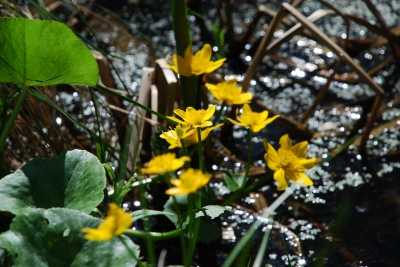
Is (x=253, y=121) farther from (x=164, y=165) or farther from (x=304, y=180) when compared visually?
(x=164, y=165)

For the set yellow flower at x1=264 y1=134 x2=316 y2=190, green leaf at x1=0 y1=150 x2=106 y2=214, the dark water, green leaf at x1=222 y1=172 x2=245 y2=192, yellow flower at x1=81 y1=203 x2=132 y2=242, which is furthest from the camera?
the dark water

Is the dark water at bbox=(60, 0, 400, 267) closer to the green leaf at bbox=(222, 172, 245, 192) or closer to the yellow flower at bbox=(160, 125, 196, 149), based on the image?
the green leaf at bbox=(222, 172, 245, 192)

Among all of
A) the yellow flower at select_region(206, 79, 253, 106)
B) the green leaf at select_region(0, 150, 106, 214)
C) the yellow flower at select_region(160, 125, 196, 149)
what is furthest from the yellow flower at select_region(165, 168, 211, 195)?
the yellow flower at select_region(206, 79, 253, 106)

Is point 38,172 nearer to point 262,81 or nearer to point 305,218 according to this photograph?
point 305,218

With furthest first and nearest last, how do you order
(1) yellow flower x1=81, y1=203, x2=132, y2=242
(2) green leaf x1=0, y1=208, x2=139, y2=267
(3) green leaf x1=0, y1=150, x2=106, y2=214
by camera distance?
(3) green leaf x1=0, y1=150, x2=106, y2=214
(2) green leaf x1=0, y1=208, x2=139, y2=267
(1) yellow flower x1=81, y1=203, x2=132, y2=242

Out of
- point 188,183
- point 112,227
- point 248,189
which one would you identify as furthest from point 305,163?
point 112,227

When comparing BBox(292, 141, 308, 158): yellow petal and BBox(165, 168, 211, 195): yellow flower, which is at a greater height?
BBox(292, 141, 308, 158): yellow petal
